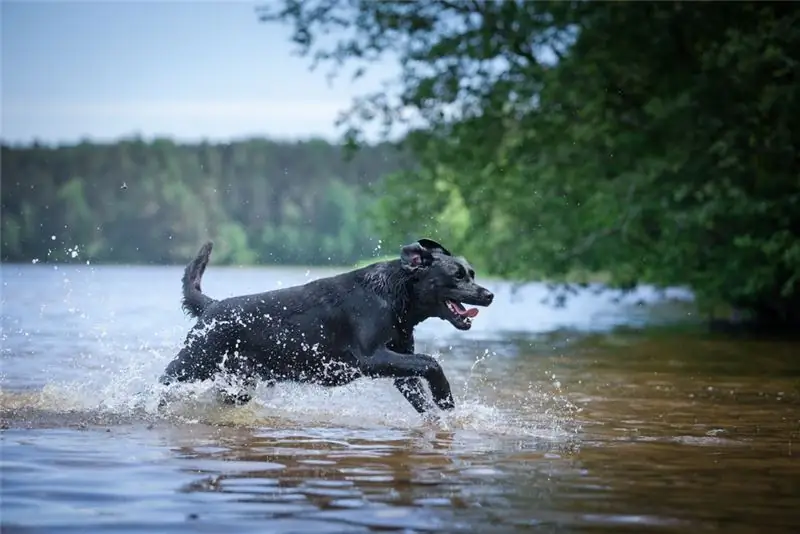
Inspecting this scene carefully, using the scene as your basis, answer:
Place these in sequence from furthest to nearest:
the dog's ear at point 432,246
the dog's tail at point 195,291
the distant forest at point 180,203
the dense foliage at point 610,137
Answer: the distant forest at point 180,203 < the dense foliage at point 610,137 < the dog's tail at point 195,291 < the dog's ear at point 432,246

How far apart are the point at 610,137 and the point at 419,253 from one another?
603 inches

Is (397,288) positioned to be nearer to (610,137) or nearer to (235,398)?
(235,398)

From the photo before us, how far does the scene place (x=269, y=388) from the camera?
10.6 m

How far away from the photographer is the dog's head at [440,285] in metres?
10.2

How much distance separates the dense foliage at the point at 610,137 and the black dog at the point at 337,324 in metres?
12.7

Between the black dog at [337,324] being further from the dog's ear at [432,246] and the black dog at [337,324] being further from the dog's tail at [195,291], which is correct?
the dog's tail at [195,291]

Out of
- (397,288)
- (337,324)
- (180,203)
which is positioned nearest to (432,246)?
(397,288)

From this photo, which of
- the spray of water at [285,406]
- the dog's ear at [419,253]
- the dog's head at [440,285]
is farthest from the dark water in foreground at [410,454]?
the dog's ear at [419,253]

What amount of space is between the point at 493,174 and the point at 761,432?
16652 mm

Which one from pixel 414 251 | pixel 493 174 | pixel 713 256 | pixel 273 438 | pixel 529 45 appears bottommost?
pixel 273 438

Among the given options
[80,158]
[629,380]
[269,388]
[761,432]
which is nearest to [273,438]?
[269,388]

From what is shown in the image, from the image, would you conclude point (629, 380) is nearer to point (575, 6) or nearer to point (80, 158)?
point (575, 6)

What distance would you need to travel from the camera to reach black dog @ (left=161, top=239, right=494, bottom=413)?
10.1 meters

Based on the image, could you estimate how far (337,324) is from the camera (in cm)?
1020
